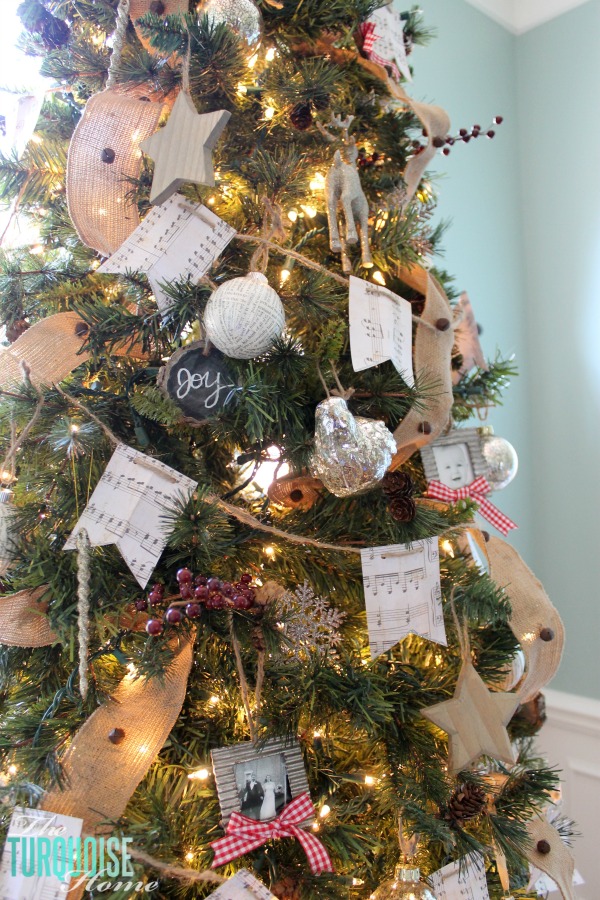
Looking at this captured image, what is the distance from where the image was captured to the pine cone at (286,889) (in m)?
0.59

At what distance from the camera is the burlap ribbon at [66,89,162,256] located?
2.12 feet

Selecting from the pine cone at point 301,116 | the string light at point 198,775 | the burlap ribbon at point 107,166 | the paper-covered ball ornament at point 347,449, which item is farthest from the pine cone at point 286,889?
the pine cone at point 301,116

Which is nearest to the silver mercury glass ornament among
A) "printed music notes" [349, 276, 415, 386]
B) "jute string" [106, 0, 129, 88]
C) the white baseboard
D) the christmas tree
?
the christmas tree

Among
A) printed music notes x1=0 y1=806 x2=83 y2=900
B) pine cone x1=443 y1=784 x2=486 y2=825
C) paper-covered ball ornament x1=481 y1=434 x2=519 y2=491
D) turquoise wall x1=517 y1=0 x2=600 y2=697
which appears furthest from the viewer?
turquoise wall x1=517 y1=0 x2=600 y2=697

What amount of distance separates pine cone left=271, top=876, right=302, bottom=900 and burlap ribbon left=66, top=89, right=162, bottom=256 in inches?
23.7

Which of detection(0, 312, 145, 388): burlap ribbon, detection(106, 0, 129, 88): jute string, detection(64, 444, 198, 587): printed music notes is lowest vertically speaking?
detection(64, 444, 198, 587): printed music notes

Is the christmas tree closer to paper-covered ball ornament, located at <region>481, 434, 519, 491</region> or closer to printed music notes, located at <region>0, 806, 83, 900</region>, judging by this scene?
printed music notes, located at <region>0, 806, 83, 900</region>

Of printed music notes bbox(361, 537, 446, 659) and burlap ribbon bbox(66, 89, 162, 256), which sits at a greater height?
burlap ribbon bbox(66, 89, 162, 256)

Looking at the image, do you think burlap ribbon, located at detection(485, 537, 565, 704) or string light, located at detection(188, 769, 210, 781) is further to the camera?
burlap ribbon, located at detection(485, 537, 565, 704)

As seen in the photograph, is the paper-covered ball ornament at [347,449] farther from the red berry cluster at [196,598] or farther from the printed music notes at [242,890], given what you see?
the printed music notes at [242,890]

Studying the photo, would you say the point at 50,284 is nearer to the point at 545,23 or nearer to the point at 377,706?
the point at 377,706

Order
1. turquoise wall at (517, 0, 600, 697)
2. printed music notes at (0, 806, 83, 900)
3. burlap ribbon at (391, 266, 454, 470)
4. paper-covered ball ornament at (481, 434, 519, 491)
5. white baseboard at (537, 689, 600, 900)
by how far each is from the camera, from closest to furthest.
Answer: printed music notes at (0, 806, 83, 900) → burlap ribbon at (391, 266, 454, 470) → paper-covered ball ornament at (481, 434, 519, 491) → white baseboard at (537, 689, 600, 900) → turquoise wall at (517, 0, 600, 697)

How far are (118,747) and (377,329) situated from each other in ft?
1.47

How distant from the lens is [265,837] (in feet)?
1.83
